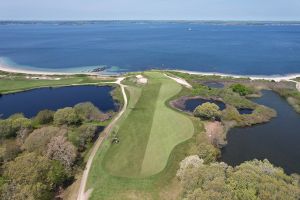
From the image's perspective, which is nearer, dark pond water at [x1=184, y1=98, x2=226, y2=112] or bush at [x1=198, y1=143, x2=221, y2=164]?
Answer: bush at [x1=198, y1=143, x2=221, y2=164]

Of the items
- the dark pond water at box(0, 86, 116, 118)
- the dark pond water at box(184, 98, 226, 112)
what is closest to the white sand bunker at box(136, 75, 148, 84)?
the dark pond water at box(0, 86, 116, 118)

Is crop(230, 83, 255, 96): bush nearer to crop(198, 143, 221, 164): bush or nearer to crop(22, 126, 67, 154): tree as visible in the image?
crop(198, 143, 221, 164): bush

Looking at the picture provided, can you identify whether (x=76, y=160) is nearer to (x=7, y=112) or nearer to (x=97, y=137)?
(x=97, y=137)

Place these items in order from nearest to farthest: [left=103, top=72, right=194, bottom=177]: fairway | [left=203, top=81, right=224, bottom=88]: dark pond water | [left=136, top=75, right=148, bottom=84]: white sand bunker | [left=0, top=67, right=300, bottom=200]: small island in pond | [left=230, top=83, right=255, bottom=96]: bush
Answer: [left=0, top=67, right=300, bottom=200]: small island in pond → [left=103, top=72, right=194, bottom=177]: fairway → [left=230, top=83, right=255, bottom=96]: bush → [left=136, top=75, right=148, bottom=84]: white sand bunker → [left=203, top=81, right=224, bottom=88]: dark pond water

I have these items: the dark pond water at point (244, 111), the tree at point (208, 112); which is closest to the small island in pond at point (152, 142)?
the tree at point (208, 112)

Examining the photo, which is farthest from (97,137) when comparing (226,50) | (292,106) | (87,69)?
(226,50)
